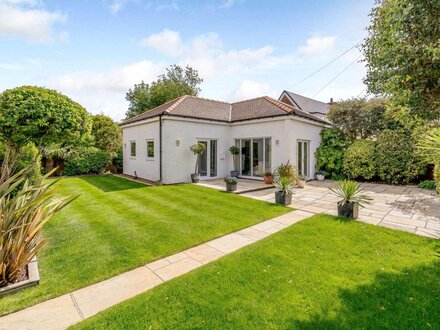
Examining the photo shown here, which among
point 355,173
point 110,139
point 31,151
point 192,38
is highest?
point 192,38

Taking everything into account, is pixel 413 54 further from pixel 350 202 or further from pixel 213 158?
pixel 213 158

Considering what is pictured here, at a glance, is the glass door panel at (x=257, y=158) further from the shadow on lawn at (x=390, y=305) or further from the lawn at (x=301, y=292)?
the shadow on lawn at (x=390, y=305)

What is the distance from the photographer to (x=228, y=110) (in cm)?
1916

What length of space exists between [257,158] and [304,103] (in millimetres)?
16512

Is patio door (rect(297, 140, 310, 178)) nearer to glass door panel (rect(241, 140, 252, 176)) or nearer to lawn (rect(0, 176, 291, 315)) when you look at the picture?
glass door panel (rect(241, 140, 252, 176))

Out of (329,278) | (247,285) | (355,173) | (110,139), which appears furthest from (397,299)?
(110,139)

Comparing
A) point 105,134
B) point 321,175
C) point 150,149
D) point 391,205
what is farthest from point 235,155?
point 105,134

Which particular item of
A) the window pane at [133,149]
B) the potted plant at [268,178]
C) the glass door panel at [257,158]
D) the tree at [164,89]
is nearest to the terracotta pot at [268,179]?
the potted plant at [268,178]

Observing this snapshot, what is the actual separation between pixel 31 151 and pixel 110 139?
46.6 ft

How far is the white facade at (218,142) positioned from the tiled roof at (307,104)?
1087 centimetres

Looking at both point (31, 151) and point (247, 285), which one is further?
point (31, 151)

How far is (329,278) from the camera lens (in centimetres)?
405

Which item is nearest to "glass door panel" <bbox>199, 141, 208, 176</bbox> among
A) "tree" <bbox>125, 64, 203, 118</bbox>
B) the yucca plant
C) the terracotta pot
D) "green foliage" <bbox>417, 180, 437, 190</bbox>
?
the terracotta pot

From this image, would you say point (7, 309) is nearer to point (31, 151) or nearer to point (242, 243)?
point (242, 243)
